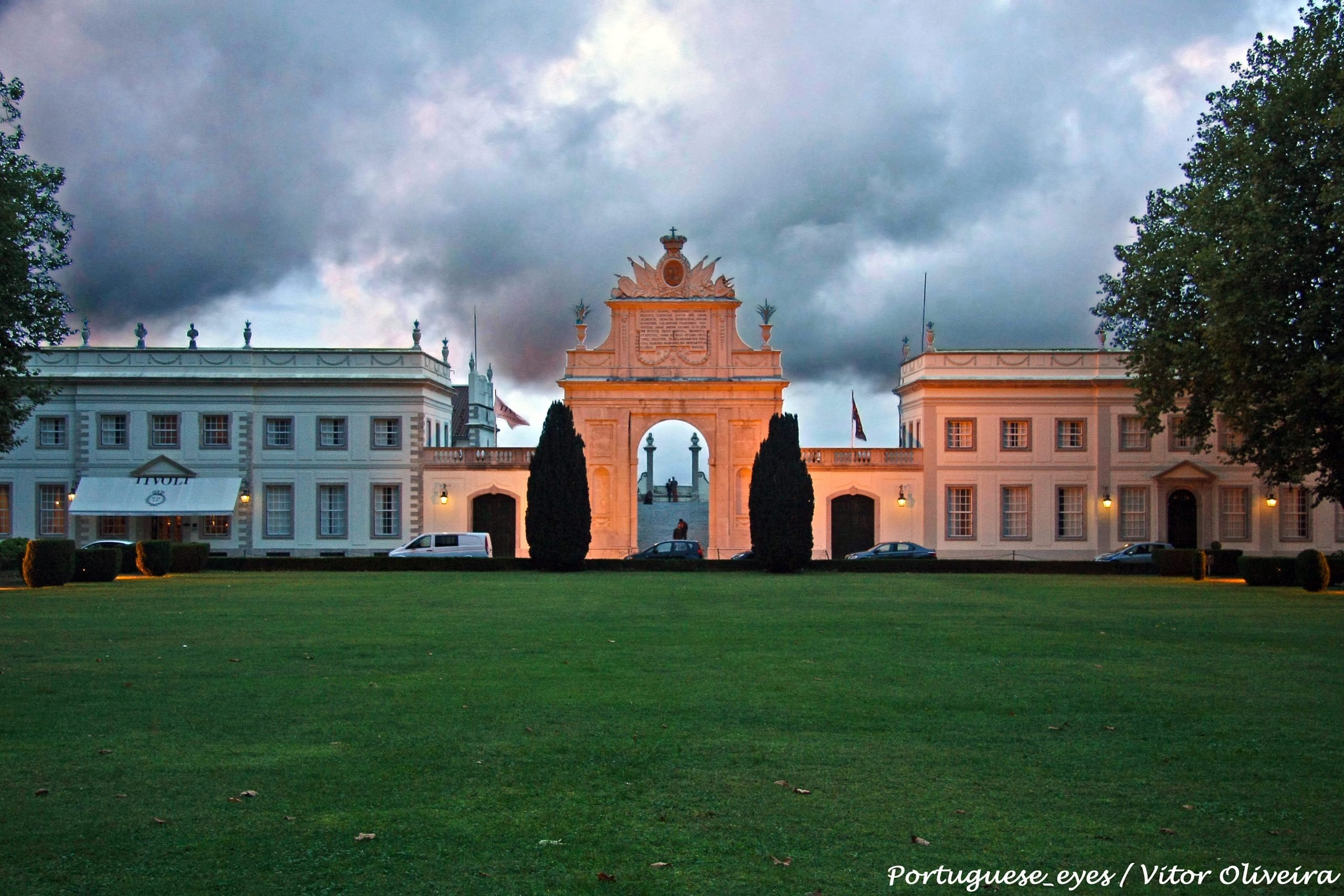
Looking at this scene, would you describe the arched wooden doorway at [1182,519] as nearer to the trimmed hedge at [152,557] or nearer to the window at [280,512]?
the window at [280,512]

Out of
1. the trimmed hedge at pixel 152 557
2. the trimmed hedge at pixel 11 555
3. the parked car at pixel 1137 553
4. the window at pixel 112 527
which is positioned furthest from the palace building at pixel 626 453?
the trimmed hedge at pixel 152 557

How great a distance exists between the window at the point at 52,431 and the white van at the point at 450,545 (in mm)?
17484

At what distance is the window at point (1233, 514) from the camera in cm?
4584

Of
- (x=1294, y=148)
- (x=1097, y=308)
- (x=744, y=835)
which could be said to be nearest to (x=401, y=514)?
(x=1097, y=308)

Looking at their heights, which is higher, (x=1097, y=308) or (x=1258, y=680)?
(x=1097, y=308)

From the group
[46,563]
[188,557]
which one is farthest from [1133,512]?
[46,563]

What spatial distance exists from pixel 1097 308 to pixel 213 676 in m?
30.9

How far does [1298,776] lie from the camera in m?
8.14

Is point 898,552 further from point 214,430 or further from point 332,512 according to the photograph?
point 214,430

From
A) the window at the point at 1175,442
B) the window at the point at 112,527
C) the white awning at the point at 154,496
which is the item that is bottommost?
the window at the point at 112,527

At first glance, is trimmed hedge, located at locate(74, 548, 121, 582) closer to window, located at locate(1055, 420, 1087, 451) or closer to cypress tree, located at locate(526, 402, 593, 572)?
cypress tree, located at locate(526, 402, 593, 572)

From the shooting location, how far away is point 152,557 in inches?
1305

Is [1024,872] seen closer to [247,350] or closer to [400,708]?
[400,708]

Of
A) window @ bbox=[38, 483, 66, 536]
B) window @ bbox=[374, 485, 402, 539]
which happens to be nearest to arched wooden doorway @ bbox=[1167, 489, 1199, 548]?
window @ bbox=[374, 485, 402, 539]
